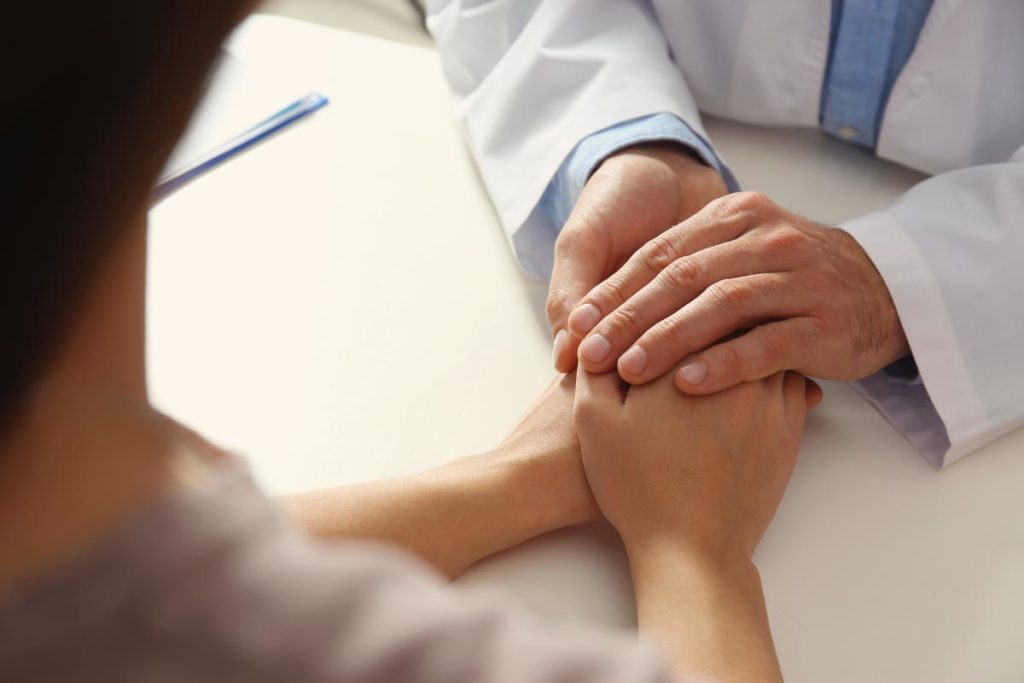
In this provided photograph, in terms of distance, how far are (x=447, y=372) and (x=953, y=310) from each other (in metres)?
0.39

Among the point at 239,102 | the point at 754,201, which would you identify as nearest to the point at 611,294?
the point at 754,201

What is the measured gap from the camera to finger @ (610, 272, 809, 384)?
0.77m

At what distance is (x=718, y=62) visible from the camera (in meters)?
1.05

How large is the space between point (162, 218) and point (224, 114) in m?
0.15

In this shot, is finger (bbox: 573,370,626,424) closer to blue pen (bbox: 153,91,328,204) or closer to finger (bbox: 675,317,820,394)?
finger (bbox: 675,317,820,394)

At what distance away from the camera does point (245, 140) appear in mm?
1027

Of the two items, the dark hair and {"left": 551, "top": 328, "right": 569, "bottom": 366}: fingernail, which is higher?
the dark hair

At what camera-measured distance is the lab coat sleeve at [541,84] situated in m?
0.94

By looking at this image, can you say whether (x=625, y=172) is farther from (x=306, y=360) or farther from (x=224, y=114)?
(x=224, y=114)

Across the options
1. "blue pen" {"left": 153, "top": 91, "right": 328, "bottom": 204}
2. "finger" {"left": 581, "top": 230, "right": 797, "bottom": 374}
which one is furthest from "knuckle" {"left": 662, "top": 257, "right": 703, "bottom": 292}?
"blue pen" {"left": 153, "top": 91, "right": 328, "bottom": 204}

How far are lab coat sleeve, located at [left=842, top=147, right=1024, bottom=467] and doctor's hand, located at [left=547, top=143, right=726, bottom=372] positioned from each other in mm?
143

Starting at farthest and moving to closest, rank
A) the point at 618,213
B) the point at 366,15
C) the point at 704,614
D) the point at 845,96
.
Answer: the point at 366,15
the point at 845,96
the point at 618,213
the point at 704,614

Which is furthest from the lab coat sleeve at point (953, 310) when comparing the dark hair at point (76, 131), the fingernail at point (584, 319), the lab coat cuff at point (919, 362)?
the dark hair at point (76, 131)

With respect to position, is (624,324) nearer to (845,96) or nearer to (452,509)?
(452,509)
